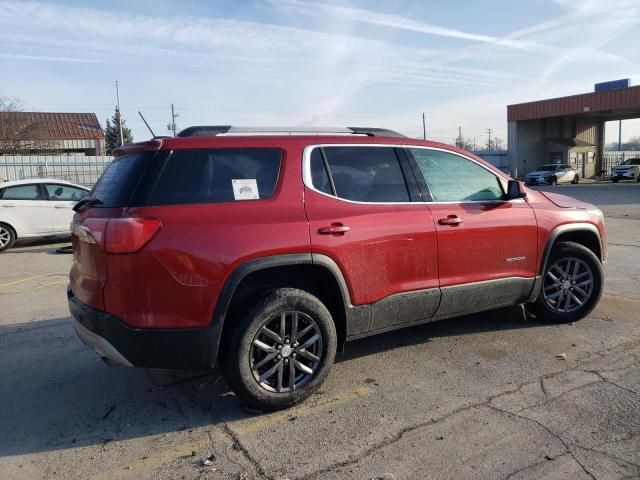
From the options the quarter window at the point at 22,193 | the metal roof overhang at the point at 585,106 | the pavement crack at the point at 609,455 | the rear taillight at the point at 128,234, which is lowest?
the pavement crack at the point at 609,455

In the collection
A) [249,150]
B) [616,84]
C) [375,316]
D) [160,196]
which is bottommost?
[375,316]

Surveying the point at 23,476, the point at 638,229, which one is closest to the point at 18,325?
the point at 23,476

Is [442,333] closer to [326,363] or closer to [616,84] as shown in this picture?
[326,363]

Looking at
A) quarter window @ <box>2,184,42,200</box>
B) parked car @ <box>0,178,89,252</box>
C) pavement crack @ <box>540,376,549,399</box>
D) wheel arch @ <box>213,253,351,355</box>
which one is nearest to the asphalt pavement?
pavement crack @ <box>540,376,549,399</box>

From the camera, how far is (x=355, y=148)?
4.04 m

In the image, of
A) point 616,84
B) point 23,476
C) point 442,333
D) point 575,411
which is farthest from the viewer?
point 616,84

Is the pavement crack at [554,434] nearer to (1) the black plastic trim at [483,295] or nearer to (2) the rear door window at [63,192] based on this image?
(1) the black plastic trim at [483,295]

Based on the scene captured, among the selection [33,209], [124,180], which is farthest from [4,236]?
[124,180]

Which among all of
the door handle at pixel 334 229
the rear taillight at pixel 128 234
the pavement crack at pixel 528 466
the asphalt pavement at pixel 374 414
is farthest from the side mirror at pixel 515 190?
the rear taillight at pixel 128 234

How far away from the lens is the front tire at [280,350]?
339 centimetres

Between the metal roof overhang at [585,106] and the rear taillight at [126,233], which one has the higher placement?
the metal roof overhang at [585,106]

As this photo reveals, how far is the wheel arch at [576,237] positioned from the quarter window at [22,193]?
10.8m

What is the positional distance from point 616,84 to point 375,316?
4267cm

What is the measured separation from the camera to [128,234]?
3.09m
